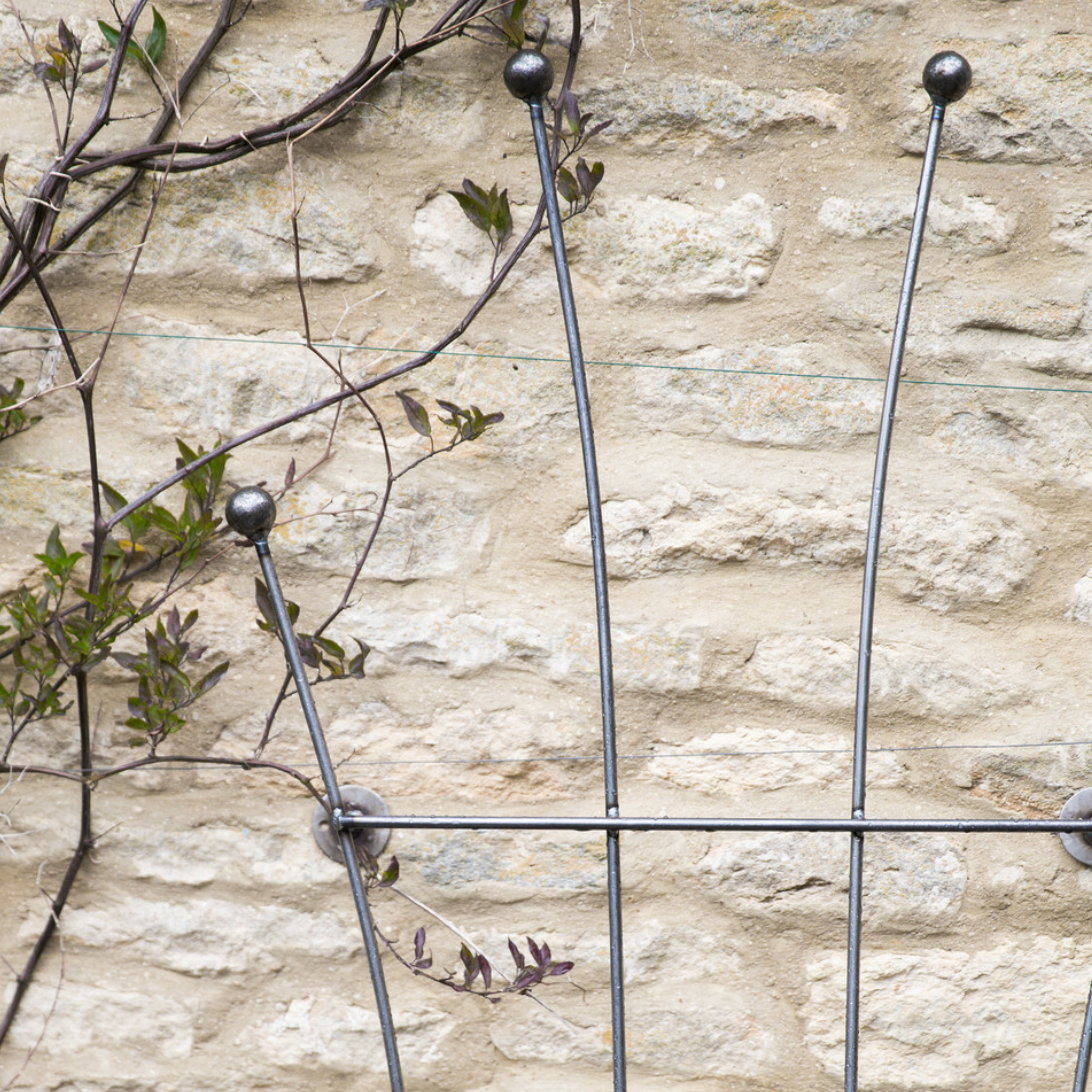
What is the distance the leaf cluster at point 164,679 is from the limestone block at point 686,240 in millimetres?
596

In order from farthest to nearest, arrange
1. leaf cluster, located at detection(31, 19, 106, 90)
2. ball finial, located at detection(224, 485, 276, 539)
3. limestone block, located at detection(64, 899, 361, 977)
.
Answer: limestone block, located at detection(64, 899, 361, 977) < leaf cluster, located at detection(31, 19, 106, 90) < ball finial, located at detection(224, 485, 276, 539)

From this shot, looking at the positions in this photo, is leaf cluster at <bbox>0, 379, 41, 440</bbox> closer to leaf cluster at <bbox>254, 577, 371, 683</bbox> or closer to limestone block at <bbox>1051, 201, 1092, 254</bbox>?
leaf cluster at <bbox>254, 577, 371, 683</bbox>

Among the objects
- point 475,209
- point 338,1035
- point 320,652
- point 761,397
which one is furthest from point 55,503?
point 761,397

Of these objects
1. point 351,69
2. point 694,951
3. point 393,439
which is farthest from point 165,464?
point 694,951

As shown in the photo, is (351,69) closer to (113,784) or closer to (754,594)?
(754,594)

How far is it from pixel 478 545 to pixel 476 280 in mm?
292

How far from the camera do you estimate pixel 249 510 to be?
2.94 feet

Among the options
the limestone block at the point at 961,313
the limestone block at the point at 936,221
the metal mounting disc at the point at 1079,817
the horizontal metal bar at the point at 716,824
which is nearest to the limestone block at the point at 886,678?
the metal mounting disc at the point at 1079,817

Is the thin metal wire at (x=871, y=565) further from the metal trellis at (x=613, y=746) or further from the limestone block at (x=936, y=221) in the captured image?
the limestone block at (x=936, y=221)

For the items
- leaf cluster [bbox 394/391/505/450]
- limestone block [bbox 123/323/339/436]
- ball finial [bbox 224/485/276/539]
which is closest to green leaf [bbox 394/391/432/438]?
leaf cluster [bbox 394/391/505/450]

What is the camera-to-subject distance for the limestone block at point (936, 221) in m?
1.15

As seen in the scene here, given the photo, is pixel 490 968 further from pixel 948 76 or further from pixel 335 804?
pixel 948 76

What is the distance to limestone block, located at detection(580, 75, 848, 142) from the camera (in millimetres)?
1154

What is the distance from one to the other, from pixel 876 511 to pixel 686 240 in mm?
379
